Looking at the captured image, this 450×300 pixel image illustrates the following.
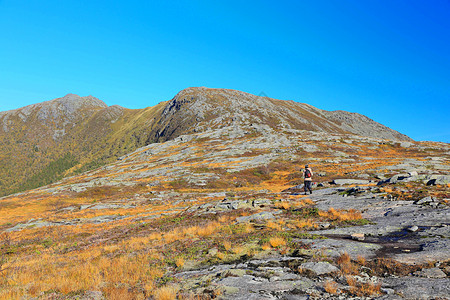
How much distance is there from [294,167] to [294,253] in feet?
167

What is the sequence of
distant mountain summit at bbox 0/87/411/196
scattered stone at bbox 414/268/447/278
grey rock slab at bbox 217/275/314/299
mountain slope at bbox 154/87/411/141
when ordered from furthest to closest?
distant mountain summit at bbox 0/87/411/196 → mountain slope at bbox 154/87/411/141 → grey rock slab at bbox 217/275/314/299 → scattered stone at bbox 414/268/447/278

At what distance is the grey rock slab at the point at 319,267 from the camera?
24.8ft

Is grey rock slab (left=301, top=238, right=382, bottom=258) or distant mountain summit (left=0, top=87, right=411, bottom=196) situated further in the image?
distant mountain summit (left=0, top=87, right=411, bottom=196)

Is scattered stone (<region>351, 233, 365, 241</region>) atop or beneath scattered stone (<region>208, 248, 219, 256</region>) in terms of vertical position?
atop

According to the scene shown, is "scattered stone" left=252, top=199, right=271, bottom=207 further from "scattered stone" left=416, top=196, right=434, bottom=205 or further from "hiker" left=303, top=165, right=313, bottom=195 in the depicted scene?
"scattered stone" left=416, top=196, right=434, bottom=205

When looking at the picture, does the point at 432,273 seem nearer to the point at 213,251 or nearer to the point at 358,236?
the point at 358,236

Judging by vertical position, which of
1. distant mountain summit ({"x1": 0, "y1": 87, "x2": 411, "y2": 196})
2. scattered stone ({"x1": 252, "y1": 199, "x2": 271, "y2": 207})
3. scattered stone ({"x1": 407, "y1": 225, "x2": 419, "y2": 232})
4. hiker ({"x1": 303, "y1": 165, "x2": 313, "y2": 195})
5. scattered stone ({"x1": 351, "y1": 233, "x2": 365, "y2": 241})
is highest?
distant mountain summit ({"x1": 0, "y1": 87, "x2": 411, "y2": 196})

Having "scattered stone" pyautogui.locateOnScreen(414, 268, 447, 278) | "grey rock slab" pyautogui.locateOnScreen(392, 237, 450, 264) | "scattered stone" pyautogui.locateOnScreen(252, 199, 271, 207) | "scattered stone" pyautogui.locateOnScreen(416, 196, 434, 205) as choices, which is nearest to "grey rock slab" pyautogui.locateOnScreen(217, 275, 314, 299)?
"scattered stone" pyautogui.locateOnScreen(414, 268, 447, 278)

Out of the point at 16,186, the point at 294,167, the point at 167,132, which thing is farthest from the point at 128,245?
the point at 16,186

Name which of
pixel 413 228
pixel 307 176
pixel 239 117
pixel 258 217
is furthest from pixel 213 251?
pixel 239 117

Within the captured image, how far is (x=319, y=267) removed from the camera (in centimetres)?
788

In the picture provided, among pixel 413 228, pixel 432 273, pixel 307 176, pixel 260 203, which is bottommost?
pixel 260 203

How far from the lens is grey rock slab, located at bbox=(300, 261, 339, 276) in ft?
24.8

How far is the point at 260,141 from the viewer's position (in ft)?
305
